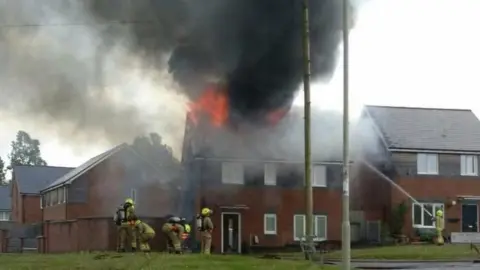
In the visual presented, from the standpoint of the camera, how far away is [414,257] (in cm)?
3319

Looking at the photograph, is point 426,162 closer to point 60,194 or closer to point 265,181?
point 265,181

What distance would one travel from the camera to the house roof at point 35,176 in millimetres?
78375

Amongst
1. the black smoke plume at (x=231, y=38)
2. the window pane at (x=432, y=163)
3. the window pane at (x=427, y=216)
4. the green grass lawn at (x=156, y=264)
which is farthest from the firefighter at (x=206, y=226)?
the window pane at (x=432, y=163)

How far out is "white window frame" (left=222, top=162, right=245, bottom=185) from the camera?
45.0 meters

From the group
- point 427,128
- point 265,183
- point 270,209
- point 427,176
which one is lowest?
point 270,209

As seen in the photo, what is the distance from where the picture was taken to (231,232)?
4594 cm

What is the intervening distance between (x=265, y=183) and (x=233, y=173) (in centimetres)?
212

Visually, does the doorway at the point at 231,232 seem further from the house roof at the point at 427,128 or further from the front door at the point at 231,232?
the house roof at the point at 427,128

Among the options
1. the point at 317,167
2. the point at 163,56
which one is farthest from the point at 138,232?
the point at 317,167

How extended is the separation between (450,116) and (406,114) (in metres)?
3.02

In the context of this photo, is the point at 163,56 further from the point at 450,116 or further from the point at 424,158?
the point at 450,116

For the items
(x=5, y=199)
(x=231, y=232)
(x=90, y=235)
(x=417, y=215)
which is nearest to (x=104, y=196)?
(x=231, y=232)

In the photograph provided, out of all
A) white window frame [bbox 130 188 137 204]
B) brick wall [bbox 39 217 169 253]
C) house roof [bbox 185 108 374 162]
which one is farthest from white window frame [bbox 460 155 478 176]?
brick wall [bbox 39 217 169 253]

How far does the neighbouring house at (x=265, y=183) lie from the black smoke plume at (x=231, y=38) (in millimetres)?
7147
